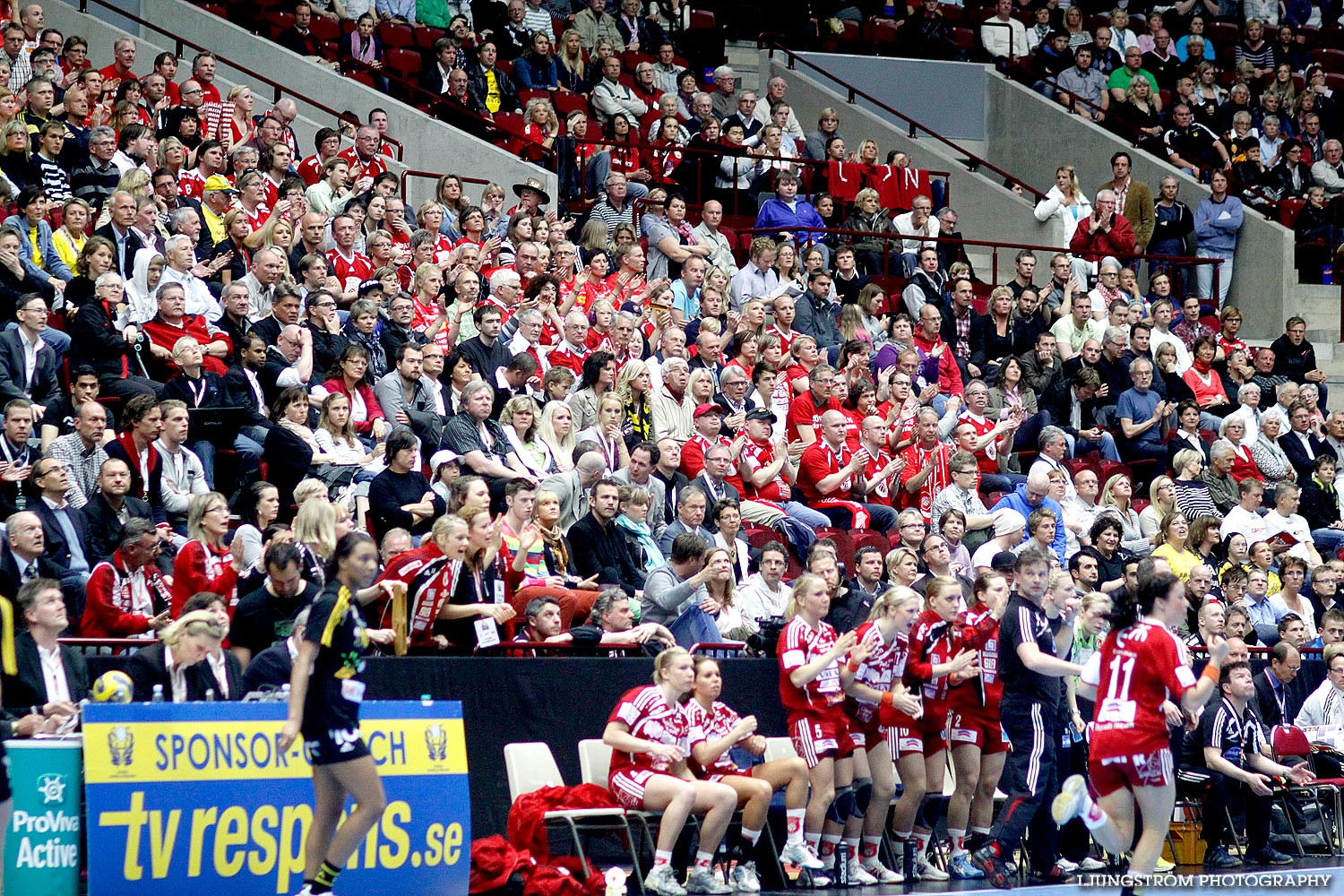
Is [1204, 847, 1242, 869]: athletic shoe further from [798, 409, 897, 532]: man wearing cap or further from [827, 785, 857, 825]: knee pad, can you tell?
[798, 409, 897, 532]: man wearing cap

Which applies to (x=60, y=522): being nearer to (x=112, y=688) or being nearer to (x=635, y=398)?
(x=112, y=688)

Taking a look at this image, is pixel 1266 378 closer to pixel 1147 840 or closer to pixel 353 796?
pixel 1147 840

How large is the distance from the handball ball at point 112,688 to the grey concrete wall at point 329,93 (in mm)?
11093

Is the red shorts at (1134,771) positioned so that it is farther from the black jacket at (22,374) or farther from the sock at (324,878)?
the black jacket at (22,374)

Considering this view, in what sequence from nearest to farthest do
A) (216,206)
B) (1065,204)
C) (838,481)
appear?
(838,481)
(216,206)
(1065,204)

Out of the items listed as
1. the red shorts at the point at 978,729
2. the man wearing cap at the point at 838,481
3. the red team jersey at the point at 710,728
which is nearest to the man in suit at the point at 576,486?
the man wearing cap at the point at 838,481

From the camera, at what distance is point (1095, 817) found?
8.66 m

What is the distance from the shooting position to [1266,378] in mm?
18875

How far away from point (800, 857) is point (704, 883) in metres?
0.74

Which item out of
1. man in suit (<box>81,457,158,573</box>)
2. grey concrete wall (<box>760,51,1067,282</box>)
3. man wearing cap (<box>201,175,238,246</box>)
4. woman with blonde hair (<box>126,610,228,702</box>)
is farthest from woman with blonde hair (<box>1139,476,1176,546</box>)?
woman with blonde hair (<box>126,610,228,702</box>)

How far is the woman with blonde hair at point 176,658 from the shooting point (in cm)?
860

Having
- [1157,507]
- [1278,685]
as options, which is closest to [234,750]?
[1278,685]

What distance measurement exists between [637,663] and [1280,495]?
8010 millimetres

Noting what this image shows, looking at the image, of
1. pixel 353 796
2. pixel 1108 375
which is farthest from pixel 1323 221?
pixel 353 796
